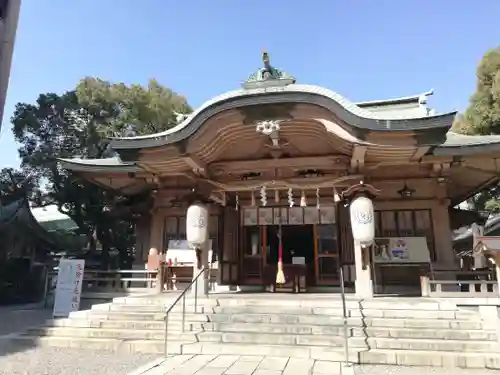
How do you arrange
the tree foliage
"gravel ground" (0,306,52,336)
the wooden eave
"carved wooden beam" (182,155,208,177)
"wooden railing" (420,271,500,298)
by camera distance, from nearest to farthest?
the wooden eave, "wooden railing" (420,271,500,298), "gravel ground" (0,306,52,336), "carved wooden beam" (182,155,208,177), the tree foliage

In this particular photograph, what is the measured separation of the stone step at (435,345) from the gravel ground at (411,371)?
0.42 meters

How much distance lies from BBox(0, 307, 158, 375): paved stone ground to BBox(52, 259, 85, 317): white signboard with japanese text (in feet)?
4.97

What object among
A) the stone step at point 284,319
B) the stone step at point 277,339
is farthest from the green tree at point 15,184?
the stone step at point 277,339

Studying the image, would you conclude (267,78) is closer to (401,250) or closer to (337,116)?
(337,116)

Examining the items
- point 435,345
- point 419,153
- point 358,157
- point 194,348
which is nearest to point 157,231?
point 194,348

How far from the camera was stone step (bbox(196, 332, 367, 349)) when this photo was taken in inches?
236

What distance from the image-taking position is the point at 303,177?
9.57 m

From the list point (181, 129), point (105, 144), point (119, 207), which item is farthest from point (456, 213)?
point (105, 144)

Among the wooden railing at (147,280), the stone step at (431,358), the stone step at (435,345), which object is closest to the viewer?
the stone step at (431,358)

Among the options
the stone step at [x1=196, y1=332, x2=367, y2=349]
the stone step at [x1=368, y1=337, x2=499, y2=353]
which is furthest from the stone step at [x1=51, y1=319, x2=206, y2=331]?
the stone step at [x1=368, y1=337, x2=499, y2=353]

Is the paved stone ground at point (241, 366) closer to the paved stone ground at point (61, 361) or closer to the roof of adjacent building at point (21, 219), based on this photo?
the paved stone ground at point (61, 361)

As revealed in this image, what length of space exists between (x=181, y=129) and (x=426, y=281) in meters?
6.41

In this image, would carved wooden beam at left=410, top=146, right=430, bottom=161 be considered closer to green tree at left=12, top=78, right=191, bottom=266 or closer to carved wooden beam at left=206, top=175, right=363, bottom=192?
carved wooden beam at left=206, top=175, right=363, bottom=192

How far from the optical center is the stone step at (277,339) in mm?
5988
